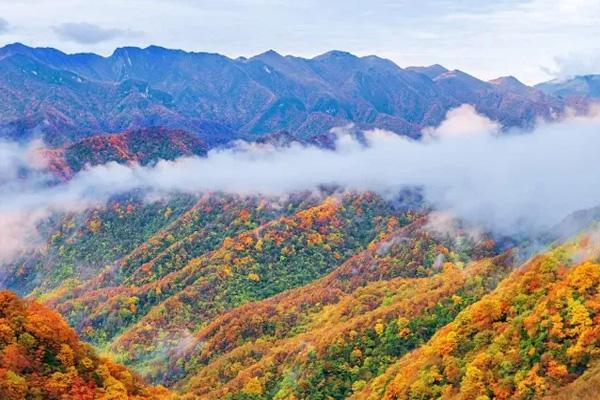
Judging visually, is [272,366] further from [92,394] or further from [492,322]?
[92,394]

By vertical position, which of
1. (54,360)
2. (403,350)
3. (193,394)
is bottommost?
(193,394)

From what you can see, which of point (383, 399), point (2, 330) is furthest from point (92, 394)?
point (383, 399)

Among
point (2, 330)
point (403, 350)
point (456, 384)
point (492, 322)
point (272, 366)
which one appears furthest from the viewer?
point (272, 366)

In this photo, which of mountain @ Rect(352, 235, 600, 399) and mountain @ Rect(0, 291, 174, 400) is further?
mountain @ Rect(352, 235, 600, 399)

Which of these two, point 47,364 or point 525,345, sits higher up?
point 47,364

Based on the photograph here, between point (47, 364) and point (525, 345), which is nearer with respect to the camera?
point (47, 364)

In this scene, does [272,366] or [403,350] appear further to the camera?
[272,366]

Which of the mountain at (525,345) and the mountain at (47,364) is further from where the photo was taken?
the mountain at (525,345)

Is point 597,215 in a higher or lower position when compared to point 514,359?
higher
